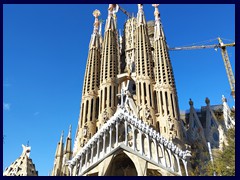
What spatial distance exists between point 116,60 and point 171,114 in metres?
9.38

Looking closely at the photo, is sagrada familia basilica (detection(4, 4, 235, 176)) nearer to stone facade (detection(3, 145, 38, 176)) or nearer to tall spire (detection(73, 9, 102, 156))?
tall spire (detection(73, 9, 102, 156))

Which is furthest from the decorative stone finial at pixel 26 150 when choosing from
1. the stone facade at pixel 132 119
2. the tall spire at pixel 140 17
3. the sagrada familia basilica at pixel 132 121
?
the tall spire at pixel 140 17

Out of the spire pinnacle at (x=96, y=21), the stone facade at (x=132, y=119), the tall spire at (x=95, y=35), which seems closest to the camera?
the stone facade at (x=132, y=119)

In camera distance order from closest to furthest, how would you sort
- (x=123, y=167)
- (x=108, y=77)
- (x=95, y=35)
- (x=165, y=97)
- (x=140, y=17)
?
(x=123, y=167)
(x=165, y=97)
(x=108, y=77)
(x=95, y=35)
(x=140, y=17)

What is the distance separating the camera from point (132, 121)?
18219mm

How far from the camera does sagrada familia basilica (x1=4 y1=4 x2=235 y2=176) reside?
17156 mm

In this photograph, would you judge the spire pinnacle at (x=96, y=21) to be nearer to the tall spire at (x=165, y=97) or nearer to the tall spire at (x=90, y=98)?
the tall spire at (x=90, y=98)

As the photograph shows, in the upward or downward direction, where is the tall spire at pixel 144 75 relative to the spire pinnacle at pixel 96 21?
downward

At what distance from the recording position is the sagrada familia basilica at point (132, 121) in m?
17.2

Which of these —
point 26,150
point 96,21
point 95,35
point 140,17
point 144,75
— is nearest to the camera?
point 26,150

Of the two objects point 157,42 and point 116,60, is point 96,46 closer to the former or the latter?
point 116,60

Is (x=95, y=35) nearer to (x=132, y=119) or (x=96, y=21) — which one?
(x=96, y=21)

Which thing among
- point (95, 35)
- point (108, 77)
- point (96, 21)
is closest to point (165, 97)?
point (108, 77)

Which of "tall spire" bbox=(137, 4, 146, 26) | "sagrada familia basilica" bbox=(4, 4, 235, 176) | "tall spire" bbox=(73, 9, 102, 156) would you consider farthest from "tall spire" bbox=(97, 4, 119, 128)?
"tall spire" bbox=(137, 4, 146, 26)
